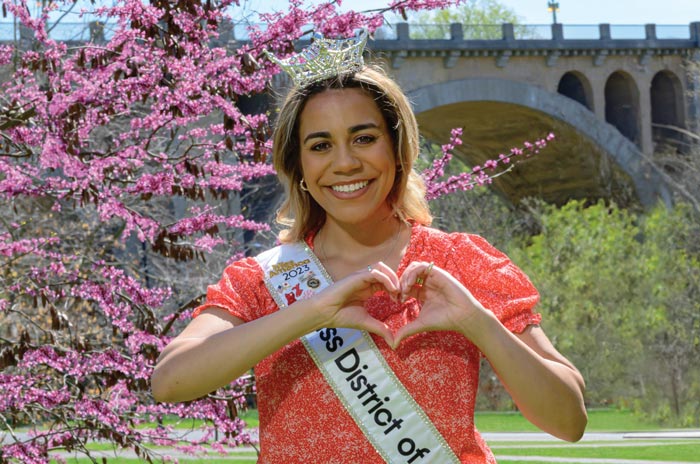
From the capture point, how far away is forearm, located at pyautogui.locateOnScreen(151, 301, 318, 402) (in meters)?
2.23

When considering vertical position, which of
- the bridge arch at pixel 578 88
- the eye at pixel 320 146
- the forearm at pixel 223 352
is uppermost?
the eye at pixel 320 146

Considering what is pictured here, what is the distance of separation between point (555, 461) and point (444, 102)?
873 inches

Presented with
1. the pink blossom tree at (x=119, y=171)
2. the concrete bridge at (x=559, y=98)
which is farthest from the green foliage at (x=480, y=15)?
the pink blossom tree at (x=119, y=171)

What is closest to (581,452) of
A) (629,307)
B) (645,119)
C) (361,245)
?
(629,307)

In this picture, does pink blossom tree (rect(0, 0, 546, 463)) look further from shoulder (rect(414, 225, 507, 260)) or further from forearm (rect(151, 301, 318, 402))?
forearm (rect(151, 301, 318, 402))

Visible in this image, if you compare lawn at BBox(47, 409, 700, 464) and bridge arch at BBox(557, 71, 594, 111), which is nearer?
lawn at BBox(47, 409, 700, 464)

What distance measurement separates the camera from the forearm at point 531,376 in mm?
2203

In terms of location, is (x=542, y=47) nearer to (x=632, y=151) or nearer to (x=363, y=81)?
(x=632, y=151)

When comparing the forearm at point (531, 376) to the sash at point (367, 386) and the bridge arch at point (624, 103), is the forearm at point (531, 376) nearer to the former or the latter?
the sash at point (367, 386)

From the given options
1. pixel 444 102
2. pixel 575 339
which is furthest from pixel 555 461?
pixel 444 102

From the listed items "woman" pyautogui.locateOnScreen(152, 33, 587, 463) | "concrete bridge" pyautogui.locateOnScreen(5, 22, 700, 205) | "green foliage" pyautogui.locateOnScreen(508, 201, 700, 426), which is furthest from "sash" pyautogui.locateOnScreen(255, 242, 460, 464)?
"concrete bridge" pyautogui.locateOnScreen(5, 22, 700, 205)

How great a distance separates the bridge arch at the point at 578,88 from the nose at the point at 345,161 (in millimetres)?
37509

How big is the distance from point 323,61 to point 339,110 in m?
0.15

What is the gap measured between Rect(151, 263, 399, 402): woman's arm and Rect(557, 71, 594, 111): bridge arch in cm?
3774
